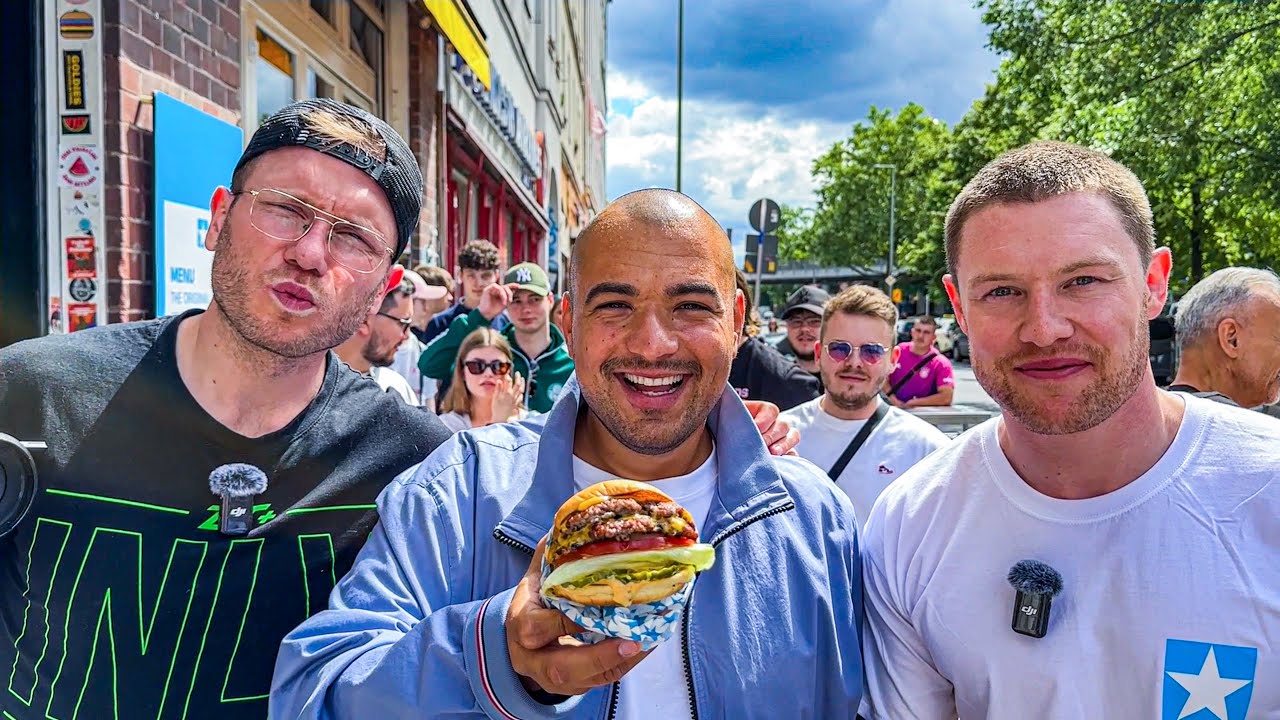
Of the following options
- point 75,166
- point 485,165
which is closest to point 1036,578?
point 75,166

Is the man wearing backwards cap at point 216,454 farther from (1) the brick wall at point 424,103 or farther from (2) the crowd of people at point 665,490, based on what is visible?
(1) the brick wall at point 424,103

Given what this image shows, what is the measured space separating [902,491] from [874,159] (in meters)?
60.8

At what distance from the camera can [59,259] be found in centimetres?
359

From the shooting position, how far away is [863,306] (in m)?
5.03

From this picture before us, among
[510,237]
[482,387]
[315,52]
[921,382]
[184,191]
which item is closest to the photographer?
[184,191]

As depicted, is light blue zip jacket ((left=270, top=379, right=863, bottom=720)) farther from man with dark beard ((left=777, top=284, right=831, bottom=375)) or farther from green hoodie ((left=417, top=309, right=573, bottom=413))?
man with dark beard ((left=777, top=284, right=831, bottom=375))

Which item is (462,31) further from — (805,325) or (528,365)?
(805,325)

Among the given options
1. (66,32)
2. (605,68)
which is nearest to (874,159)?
(605,68)

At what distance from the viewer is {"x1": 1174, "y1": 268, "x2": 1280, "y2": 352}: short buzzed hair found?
3.82 m

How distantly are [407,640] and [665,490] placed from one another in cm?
73

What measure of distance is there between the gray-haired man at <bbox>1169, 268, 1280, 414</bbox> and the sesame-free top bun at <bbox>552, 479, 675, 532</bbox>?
3.17m

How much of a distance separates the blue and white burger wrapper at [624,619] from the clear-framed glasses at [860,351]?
134 inches

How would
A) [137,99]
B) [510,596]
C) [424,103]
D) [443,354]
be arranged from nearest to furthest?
[510,596]
[137,99]
[443,354]
[424,103]

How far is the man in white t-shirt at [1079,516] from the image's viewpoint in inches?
70.6
